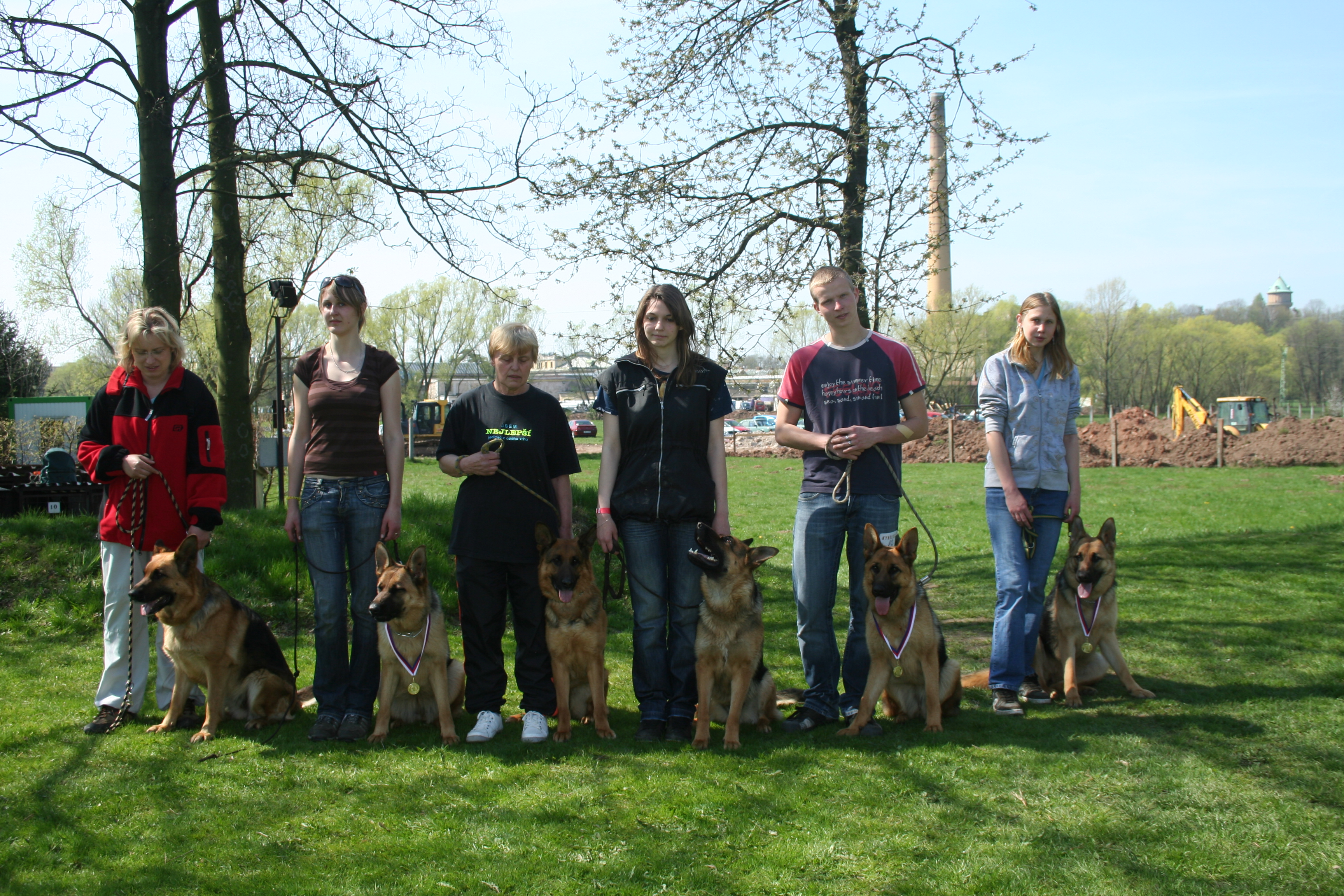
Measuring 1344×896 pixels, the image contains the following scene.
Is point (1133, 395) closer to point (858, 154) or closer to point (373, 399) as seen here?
point (858, 154)

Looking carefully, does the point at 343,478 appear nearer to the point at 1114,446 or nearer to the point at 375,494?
the point at 375,494

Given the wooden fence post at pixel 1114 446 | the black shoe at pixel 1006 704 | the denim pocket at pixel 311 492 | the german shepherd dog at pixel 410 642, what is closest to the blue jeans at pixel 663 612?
the german shepherd dog at pixel 410 642

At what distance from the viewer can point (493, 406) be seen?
4.58 m

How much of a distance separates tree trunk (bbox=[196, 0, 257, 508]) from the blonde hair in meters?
5.71

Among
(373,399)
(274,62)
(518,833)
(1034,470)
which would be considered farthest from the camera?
(274,62)

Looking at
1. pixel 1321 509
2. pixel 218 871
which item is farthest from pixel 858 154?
pixel 1321 509

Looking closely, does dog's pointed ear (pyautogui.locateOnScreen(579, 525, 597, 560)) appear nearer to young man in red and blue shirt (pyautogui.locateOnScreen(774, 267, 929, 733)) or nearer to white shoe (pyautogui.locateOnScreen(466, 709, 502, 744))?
white shoe (pyautogui.locateOnScreen(466, 709, 502, 744))

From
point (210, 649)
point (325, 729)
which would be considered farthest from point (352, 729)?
point (210, 649)

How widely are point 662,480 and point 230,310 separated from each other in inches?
308

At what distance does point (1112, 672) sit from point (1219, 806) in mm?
2348

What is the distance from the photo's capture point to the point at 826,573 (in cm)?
462

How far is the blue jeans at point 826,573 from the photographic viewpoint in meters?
4.59

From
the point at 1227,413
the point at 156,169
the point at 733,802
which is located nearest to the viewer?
the point at 733,802

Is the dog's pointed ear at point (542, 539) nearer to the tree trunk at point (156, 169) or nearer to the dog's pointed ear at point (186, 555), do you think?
the dog's pointed ear at point (186, 555)
